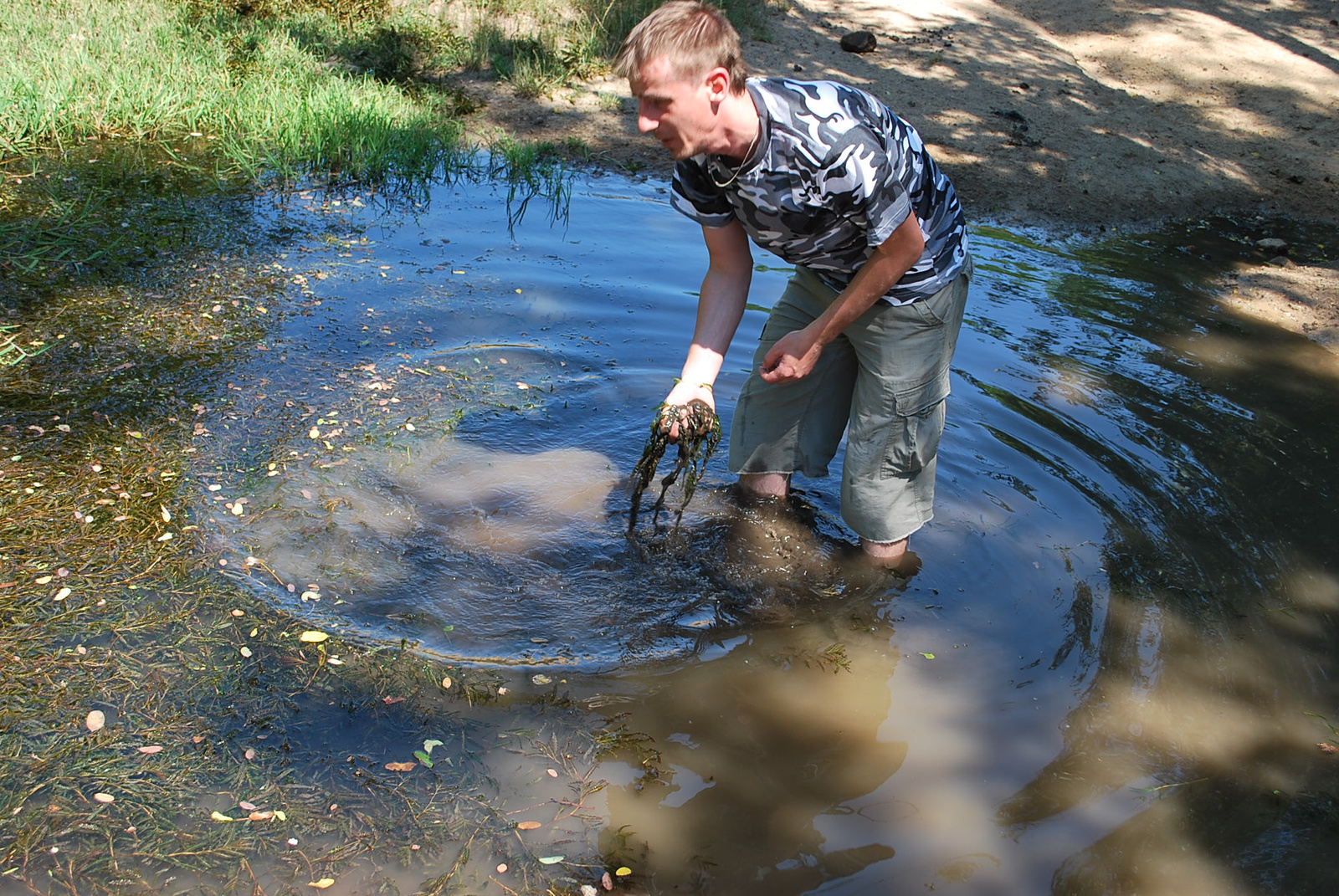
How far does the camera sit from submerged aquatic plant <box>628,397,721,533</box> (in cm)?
354

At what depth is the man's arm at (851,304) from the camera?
2.85 metres

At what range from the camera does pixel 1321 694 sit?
128 inches

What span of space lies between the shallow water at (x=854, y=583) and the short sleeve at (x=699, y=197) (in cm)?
136

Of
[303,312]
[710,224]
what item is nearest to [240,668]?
[710,224]

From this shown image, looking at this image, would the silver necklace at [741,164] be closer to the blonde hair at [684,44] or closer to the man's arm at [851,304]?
the blonde hair at [684,44]

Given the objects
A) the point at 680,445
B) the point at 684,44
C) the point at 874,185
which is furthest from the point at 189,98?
the point at 874,185

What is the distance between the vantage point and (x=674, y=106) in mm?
2607

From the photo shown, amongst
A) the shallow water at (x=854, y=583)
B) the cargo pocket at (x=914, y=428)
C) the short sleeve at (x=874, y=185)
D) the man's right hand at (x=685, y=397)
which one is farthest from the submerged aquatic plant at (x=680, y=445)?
the short sleeve at (x=874, y=185)

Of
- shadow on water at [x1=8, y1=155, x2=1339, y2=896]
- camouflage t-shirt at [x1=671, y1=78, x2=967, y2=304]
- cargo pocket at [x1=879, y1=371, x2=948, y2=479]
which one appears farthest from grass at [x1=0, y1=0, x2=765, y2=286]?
cargo pocket at [x1=879, y1=371, x2=948, y2=479]

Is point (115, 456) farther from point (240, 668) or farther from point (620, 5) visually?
point (620, 5)

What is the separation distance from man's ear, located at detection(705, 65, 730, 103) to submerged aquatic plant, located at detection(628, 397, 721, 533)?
3.76 ft

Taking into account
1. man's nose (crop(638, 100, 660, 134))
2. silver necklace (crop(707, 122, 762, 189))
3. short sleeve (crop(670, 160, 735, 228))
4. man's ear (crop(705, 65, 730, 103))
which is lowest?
short sleeve (crop(670, 160, 735, 228))

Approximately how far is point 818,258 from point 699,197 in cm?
42

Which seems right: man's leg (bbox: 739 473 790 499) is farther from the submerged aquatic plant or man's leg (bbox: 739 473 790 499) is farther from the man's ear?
the man's ear
